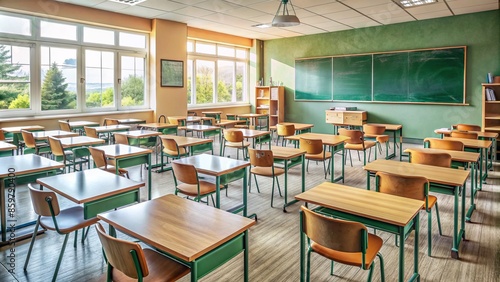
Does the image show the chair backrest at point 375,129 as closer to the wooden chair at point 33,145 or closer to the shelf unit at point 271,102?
the shelf unit at point 271,102

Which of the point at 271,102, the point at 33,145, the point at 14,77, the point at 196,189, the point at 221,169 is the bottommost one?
the point at 196,189

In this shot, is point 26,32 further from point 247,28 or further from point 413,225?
point 413,225

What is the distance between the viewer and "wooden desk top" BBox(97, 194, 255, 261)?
157 centimetres

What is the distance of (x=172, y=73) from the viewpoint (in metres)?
8.63

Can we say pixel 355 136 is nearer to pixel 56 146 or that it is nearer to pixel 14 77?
pixel 56 146

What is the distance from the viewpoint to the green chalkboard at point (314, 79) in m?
9.95

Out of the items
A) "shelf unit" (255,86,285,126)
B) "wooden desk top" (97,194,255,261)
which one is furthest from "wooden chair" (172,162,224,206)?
"shelf unit" (255,86,285,126)

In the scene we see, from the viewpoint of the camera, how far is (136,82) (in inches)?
328

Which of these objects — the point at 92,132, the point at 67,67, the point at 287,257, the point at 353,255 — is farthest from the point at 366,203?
the point at 67,67

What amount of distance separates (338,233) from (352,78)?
8259 mm

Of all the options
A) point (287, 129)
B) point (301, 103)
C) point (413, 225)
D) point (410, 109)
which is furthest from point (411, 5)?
point (413, 225)

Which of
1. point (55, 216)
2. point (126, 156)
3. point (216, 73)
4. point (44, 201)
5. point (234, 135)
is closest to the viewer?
point (44, 201)

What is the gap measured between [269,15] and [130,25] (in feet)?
10.1

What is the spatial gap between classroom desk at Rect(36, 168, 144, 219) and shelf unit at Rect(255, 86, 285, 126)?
8.39 metres
